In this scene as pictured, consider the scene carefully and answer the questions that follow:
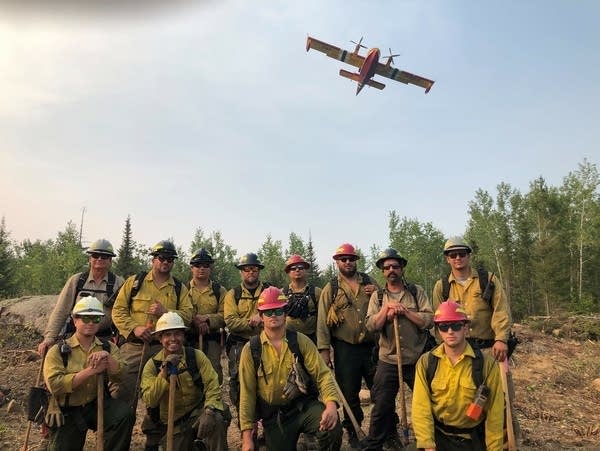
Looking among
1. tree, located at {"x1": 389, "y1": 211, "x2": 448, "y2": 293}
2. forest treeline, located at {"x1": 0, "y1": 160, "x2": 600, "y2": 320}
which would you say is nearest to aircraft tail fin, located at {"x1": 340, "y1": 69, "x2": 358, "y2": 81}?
forest treeline, located at {"x1": 0, "y1": 160, "x2": 600, "y2": 320}

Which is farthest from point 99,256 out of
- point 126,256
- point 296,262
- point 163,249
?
point 126,256

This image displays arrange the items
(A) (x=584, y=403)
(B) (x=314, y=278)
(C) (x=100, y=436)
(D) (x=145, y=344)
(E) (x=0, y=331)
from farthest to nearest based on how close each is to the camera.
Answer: (B) (x=314, y=278)
(E) (x=0, y=331)
(A) (x=584, y=403)
(D) (x=145, y=344)
(C) (x=100, y=436)

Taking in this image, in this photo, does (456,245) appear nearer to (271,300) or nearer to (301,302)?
(301,302)

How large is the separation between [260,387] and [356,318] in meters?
1.97

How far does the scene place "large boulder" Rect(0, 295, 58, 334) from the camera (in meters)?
13.5

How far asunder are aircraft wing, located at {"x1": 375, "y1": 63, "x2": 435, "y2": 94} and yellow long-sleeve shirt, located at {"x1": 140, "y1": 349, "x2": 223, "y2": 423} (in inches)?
949

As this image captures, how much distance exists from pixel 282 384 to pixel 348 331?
1.69 meters

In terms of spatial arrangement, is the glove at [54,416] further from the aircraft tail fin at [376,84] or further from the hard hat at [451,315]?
the aircraft tail fin at [376,84]

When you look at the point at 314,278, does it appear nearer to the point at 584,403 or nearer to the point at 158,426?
Answer: the point at 584,403

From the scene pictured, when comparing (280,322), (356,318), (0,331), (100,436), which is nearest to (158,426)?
(100,436)

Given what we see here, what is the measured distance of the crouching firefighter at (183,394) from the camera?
5.13 m

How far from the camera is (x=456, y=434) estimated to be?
4.58 m

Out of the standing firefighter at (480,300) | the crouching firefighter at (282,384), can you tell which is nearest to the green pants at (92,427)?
the crouching firefighter at (282,384)

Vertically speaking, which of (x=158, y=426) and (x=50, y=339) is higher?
(x=50, y=339)
